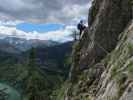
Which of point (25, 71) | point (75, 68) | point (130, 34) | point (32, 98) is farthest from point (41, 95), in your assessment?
point (130, 34)

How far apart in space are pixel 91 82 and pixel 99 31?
7218 mm

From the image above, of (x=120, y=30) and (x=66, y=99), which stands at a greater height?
(x=120, y=30)

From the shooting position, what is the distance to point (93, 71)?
107 feet

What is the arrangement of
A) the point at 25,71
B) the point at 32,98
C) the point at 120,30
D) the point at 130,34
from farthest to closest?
the point at 25,71
the point at 32,98
the point at 120,30
the point at 130,34

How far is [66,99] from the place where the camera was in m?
37.6

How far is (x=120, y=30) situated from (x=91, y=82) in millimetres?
7446

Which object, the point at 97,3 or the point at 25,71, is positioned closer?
the point at 97,3

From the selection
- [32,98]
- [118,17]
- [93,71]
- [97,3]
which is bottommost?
[32,98]

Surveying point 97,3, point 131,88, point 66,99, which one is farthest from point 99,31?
point 131,88

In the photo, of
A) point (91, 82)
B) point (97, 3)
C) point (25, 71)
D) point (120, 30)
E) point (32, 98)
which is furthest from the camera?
point (25, 71)

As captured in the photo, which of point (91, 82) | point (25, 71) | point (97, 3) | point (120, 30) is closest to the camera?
point (91, 82)

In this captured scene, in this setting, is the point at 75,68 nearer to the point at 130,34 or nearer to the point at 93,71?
the point at 93,71

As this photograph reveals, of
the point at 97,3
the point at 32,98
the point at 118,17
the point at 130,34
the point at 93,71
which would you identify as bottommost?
the point at 32,98

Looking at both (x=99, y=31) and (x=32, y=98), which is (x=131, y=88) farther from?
(x=32, y=98)
